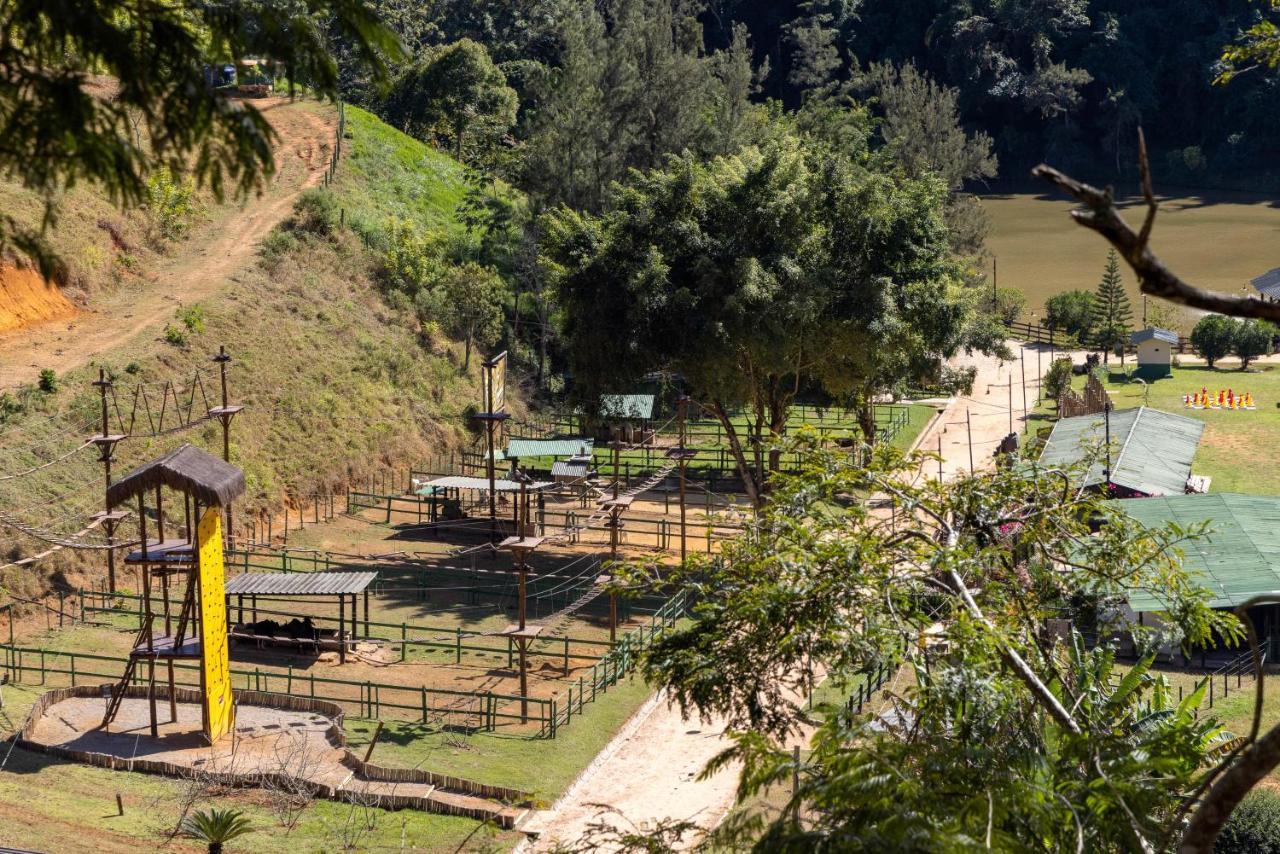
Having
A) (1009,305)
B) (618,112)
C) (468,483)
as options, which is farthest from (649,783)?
(1009,305)

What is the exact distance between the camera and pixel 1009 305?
73.2 m

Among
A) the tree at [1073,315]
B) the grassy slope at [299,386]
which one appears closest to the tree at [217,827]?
the grassy slope at [299,386]

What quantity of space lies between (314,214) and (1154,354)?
33.6 metres

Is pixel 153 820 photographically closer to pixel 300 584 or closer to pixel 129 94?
pixel 300 584

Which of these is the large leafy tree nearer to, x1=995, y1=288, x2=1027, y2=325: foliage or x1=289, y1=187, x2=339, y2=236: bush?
x1=289, y1=187, x2=339, y2=236: bush

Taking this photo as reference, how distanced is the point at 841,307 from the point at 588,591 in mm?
10566

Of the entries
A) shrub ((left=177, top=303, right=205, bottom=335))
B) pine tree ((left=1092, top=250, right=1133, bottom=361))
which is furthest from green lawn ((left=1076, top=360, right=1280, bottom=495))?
shrub ((left=177, top=303, right=205, bottom=335))

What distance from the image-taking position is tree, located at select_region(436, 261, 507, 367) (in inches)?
2093

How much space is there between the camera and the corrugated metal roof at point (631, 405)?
44906mm

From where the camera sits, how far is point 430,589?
34500 millimetres

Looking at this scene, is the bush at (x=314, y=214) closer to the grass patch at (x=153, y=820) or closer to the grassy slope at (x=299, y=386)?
the grassy slope at (x=299, y=386)

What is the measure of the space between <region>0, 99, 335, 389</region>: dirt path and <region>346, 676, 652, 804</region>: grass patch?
1731 centimetres

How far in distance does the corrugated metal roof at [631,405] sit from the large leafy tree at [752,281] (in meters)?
4.27

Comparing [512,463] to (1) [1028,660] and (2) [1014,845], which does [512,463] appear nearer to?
(1) [1028,660]
